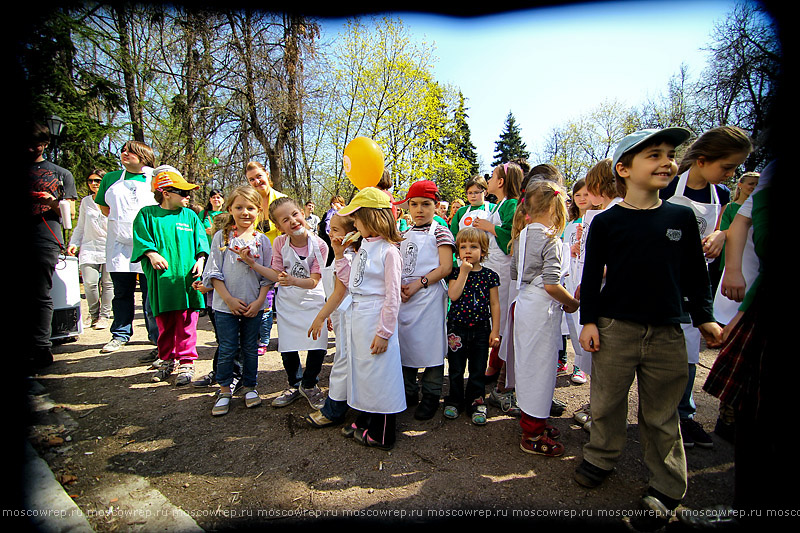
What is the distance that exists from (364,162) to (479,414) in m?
2.40

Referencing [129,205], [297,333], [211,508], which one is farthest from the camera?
[129,205]

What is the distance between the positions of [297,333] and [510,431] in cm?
196

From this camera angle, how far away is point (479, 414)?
114 inches

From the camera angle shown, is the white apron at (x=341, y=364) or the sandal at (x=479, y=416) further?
the sandal at (x=479, y=416)

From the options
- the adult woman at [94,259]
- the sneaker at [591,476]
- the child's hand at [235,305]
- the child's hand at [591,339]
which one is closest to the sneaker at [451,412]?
the sneaker at [591,476]

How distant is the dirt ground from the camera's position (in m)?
1.92

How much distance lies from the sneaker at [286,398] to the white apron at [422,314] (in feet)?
3.71

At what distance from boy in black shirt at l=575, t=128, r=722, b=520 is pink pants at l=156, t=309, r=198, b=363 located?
156 inches

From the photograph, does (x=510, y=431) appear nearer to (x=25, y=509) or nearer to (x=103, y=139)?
(x=25, y=509)

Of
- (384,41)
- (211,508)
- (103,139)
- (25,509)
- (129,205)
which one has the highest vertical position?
(384,41)

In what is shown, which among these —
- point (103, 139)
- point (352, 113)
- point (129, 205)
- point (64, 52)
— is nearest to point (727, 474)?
point (129, 205)

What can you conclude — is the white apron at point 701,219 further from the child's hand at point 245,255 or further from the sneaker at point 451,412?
the child's hand at point 245,255

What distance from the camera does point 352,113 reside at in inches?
654

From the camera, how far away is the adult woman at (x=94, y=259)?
222 inches
